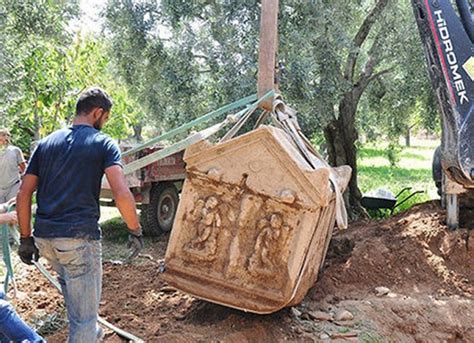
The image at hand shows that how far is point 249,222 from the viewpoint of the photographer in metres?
4.10

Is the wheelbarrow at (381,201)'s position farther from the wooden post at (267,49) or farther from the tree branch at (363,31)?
the wooden post at (267,49)

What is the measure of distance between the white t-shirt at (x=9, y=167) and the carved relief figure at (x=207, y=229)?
3.84 metres

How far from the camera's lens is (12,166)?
7129 millimetres

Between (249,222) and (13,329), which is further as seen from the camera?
(249,222)

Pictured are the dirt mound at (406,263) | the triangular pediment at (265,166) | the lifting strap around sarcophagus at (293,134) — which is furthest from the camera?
the dirt mound at (406,263)

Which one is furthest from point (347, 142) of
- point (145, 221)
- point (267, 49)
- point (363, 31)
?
point (267, 49)

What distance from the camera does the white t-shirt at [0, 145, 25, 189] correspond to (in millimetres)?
7082

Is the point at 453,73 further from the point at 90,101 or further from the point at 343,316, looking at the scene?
the point at 90,101

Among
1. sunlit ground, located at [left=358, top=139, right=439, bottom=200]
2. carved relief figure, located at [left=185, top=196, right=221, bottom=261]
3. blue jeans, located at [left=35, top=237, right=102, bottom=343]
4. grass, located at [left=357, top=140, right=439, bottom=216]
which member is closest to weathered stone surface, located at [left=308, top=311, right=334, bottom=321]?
carved relief figure, located at [left=185, top=196, right=221, bottom=261]

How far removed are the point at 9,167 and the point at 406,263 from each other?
481 cm

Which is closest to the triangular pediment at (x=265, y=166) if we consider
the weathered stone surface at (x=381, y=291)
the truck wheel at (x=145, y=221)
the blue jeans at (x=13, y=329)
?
the weathered stone surface at (x=381, y=291)

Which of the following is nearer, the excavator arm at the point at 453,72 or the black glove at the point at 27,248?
the black glove at the point at 27,248

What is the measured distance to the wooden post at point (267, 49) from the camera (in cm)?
433

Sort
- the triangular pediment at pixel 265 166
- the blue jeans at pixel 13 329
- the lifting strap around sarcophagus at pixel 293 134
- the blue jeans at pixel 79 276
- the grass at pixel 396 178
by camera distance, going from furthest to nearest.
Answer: the grass at pixel 396 178
the lifting strap around sarcophagus at pixel 293 134
the triangular pediment at pixel 265 166
the blue jeans at pixel 13 329
the blue jeans at pixel 79 276
